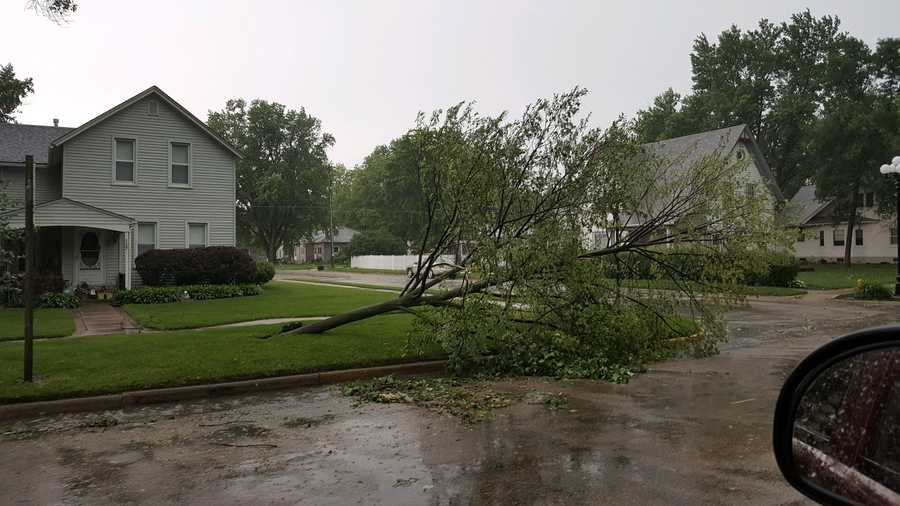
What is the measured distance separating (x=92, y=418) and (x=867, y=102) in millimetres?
50796

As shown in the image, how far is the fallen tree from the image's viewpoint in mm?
9898

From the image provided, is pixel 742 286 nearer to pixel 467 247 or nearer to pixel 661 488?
pixel 467 247

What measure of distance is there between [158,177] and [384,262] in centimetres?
3648

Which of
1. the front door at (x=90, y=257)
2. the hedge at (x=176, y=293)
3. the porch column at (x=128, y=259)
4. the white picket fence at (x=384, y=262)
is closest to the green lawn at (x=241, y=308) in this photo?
the hedge at (x=176, y=293)

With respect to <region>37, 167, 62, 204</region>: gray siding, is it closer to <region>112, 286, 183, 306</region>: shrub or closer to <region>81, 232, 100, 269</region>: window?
<region>81, 232, 100, 269</region>: window

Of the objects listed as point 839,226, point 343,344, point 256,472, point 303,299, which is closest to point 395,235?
point 839,226

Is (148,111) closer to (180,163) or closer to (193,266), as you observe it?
(180,163)

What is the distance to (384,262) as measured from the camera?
59844mm

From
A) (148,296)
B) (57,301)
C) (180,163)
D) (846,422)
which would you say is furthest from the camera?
(180,163)

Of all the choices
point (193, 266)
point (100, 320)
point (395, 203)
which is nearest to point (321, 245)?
point (395, 203)

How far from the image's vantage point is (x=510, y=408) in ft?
25.3

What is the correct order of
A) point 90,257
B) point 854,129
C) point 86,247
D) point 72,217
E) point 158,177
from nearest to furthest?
point 72,217, point 86,247, point 90,257, point 158,177, point 854,129

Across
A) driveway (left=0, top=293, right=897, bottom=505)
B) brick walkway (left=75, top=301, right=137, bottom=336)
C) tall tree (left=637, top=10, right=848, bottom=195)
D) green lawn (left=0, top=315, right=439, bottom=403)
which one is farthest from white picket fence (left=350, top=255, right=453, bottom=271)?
driveway (left=0, top=293, right=897, bottom=505)

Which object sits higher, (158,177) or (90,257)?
(158,177)
